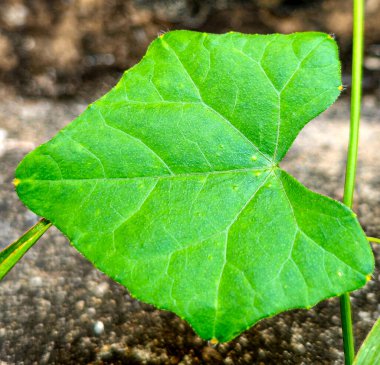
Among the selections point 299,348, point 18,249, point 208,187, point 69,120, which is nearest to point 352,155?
point 208,187

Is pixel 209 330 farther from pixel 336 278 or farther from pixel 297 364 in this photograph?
pixel 297 364

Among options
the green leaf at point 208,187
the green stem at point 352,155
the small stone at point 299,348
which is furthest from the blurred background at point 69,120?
the green leaf at point 208,187

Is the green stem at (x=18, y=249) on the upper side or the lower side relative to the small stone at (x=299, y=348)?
lower

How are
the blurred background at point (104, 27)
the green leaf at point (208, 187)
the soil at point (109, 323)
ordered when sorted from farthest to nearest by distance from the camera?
the blurred background at point (104, 27), the soil at point (109, 323), the green leaf at point (208, 187)

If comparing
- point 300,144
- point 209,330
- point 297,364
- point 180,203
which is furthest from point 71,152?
point 300,144

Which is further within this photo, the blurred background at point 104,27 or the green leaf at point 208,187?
the blurred background at point 104,27

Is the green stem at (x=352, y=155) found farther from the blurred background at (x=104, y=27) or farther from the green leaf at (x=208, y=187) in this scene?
the blurred background at (x=104, y=27)
